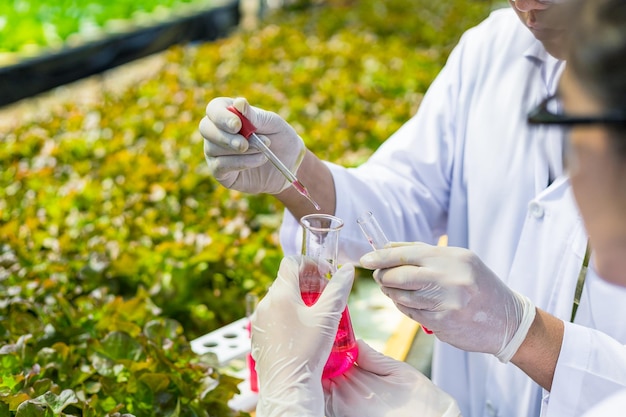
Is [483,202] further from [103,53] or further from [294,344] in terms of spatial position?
[103,53]

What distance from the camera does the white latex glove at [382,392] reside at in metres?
1.26

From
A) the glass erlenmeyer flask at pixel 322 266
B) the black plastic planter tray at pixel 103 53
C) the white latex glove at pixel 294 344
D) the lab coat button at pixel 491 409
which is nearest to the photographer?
the white latex glove at pixel 294 344

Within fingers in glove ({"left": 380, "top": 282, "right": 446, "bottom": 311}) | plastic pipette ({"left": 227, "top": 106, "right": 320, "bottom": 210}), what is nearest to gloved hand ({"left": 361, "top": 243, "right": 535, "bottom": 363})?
fingers in glove ({"left": 380, "top": 282, "right": 446, "bottom": 311})

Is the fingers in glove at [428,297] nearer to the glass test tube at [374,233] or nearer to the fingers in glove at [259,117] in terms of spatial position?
the glass test tube at [374,233]

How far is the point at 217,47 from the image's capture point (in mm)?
5047

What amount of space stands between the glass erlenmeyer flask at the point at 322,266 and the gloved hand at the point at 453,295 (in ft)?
0.23

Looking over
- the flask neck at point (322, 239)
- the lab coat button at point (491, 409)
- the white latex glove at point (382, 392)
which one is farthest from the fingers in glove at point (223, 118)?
the lab coat button at point (491, 409)

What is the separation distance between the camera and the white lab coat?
1.59m

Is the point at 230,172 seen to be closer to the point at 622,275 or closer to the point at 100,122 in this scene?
the point at 622,275

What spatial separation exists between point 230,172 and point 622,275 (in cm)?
90

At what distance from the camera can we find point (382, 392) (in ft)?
4.23

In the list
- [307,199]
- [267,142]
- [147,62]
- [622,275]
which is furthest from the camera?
[147,62]

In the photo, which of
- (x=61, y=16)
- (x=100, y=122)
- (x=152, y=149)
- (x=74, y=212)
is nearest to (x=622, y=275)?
(x=74, y=212)

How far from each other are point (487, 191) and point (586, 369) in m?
0.52
